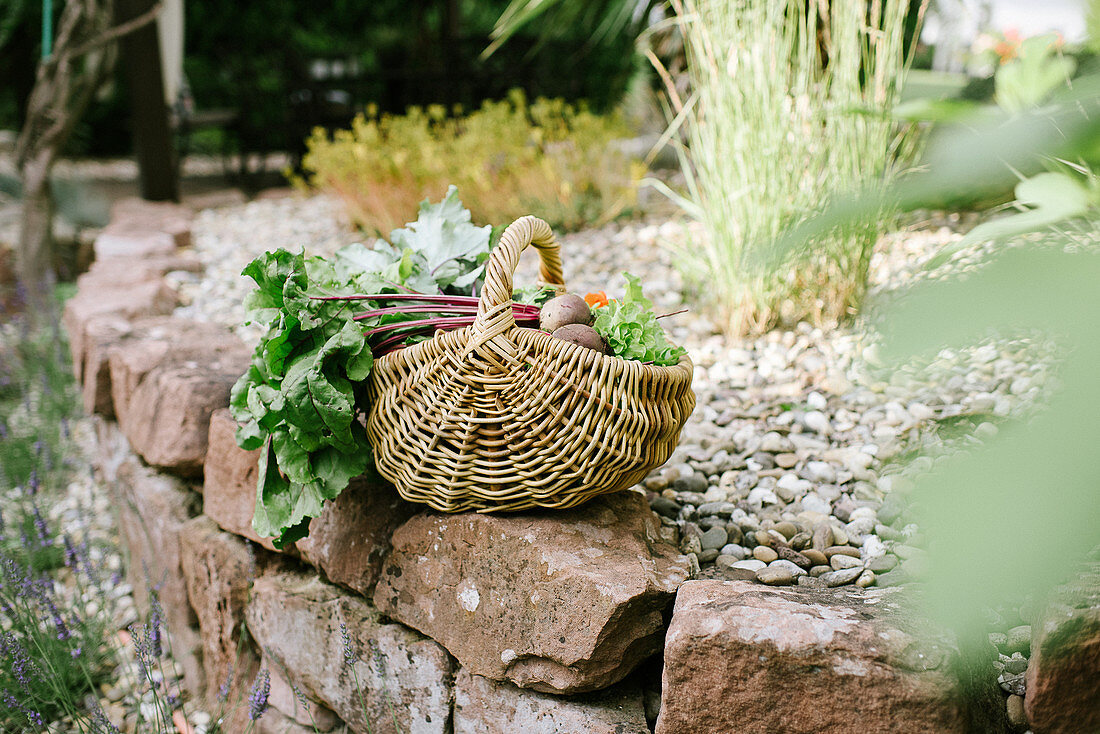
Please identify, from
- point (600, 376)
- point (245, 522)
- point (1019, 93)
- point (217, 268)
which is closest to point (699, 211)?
point (600, 376)

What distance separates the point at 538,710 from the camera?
1.27 m

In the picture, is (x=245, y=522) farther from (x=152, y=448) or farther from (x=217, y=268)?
(x=217, y=268)

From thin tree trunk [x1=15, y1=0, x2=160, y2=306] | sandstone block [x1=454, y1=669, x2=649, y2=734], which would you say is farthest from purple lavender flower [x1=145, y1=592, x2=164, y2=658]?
thin tree trunk [x1=15, y1=0, x2=160, y2=306]

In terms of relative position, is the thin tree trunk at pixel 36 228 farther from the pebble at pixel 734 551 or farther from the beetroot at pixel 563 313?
the pebble at pixel 734 551

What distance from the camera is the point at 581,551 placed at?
1235 millimetres

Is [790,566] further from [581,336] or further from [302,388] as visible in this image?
[302,388]

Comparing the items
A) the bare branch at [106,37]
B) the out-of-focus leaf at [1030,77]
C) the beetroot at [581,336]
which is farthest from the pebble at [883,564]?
the bare branch at [106,37]

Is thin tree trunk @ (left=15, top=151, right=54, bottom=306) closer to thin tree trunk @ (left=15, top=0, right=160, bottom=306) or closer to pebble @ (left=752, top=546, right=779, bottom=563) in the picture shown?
thin tree trunk @ (left=15, top=0, right=160, bottom=306)

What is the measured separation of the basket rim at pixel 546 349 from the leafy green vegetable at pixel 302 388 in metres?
0.06

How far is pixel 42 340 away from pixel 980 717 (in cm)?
374

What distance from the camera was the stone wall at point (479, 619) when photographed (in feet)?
3.32

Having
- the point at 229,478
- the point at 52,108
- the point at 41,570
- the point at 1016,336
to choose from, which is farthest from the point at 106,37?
the point at 1016,336

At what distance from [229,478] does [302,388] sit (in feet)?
2.09

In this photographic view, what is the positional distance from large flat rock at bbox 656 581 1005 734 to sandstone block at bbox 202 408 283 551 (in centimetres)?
99
